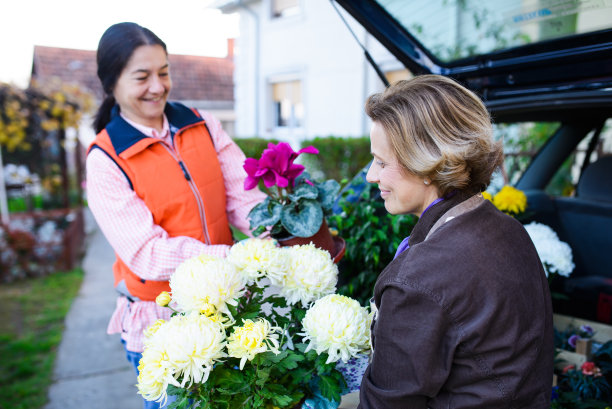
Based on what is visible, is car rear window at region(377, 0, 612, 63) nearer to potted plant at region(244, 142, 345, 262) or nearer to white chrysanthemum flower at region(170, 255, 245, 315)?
potted plant at region(244, 142, 345, 262)

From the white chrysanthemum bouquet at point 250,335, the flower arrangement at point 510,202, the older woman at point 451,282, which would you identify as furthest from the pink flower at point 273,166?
the flower arrangement at point 510,202

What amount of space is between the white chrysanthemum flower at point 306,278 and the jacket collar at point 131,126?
831mm

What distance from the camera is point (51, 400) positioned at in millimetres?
3453

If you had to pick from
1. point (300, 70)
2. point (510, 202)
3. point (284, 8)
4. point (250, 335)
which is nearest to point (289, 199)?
point (250, 335)

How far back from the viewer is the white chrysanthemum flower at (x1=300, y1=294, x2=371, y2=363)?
1.12 metres

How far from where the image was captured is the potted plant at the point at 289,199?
149 cm

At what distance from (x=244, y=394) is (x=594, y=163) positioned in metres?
3.12

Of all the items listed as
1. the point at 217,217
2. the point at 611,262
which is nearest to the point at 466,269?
the point at 217,217

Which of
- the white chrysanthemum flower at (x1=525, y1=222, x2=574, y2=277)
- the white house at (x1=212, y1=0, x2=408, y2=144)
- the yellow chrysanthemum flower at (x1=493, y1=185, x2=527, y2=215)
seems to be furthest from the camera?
the white house at (x1=212, y1=0, x2=408, y2=144)

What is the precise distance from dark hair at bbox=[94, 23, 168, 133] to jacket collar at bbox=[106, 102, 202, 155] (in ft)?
0.52

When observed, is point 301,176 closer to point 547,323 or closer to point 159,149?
point 159,149

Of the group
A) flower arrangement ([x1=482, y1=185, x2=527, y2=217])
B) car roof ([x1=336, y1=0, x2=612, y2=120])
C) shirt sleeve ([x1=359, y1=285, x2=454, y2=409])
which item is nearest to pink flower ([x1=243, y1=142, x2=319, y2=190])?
shirt sleeve ([x1=359, y1=285, x2=454, y2=409])

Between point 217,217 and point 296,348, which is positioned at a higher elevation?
point 217,217

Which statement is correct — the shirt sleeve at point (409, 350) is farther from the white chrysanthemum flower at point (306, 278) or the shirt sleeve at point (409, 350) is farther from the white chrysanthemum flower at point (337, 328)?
the white chrysanthemum flower at point (306, 278)
